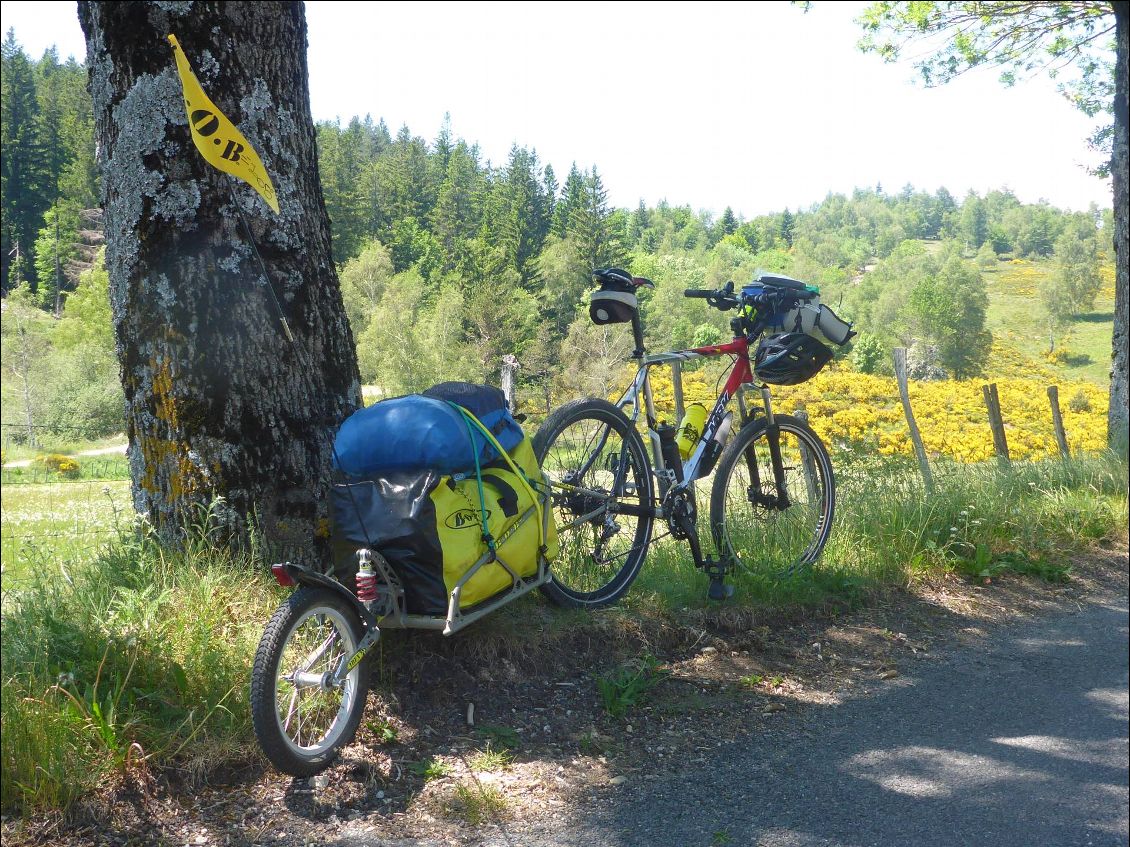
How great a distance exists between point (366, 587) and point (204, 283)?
150 cm

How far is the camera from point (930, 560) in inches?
215

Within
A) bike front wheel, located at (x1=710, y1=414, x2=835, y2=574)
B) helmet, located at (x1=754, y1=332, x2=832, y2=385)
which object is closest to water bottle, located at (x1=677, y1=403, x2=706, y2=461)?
bike front wheel, located at (x1=710, y1=414, x2=835, y2=574)

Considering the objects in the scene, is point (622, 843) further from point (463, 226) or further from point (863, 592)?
point (463, 226)

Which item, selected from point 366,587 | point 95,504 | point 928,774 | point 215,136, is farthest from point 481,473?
point 95,504

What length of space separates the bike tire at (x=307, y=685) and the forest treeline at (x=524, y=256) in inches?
78.0

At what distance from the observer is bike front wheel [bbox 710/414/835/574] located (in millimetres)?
4992

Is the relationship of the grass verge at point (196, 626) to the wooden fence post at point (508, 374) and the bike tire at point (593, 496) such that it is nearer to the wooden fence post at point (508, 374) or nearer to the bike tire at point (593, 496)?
the bike tire at point (593, 496)

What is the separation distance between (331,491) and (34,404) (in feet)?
169

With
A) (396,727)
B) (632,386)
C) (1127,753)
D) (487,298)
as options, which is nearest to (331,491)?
(396,727)

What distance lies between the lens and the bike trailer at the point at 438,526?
10.7 ft

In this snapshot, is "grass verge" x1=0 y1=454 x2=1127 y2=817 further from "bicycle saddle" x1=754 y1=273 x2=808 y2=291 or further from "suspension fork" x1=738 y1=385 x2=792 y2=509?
"bicycle saddle" x1=754 y1=273 x2=808 y2=291

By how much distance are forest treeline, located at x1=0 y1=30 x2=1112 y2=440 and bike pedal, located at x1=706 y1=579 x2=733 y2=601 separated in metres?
A: 1.68

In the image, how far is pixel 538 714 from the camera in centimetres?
357

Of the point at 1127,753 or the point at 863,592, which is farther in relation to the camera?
the point at 863,592
